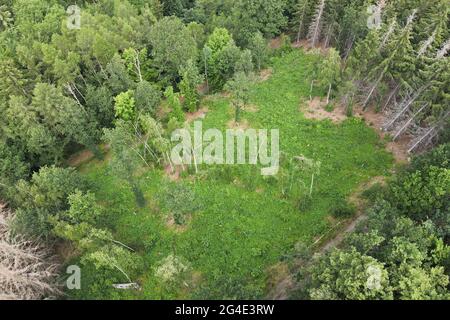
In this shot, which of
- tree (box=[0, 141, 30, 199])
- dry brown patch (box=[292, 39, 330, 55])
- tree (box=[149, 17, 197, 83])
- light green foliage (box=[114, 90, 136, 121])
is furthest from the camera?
dry brown patch (box=[292, 39, 330, 55])

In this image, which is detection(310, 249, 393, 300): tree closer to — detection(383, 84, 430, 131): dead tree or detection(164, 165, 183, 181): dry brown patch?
detection(164, 165, 183, 181): dry brown patch

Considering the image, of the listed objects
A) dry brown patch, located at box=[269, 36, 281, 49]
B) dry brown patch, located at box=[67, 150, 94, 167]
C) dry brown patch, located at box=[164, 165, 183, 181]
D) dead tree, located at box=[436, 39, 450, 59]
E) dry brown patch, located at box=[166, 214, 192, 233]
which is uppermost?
dead tree, located at box=[436, 39, 450, 59]

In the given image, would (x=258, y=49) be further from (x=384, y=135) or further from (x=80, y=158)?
(x=80, y=158)

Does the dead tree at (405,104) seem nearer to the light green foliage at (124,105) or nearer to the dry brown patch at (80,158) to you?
the light green foliage at (124,105)

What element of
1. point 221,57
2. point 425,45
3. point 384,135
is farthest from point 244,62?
point 425,45

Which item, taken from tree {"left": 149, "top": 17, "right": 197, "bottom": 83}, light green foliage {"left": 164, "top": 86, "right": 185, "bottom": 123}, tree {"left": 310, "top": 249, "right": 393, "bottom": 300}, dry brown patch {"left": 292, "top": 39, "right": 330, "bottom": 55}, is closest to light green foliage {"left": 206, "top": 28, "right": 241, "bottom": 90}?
tree {"left": 149, "top": 17, "right": 197, "bottom": 83}

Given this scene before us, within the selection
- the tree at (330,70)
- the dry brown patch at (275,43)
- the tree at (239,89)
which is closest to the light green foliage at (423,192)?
the tree at (330,70)
